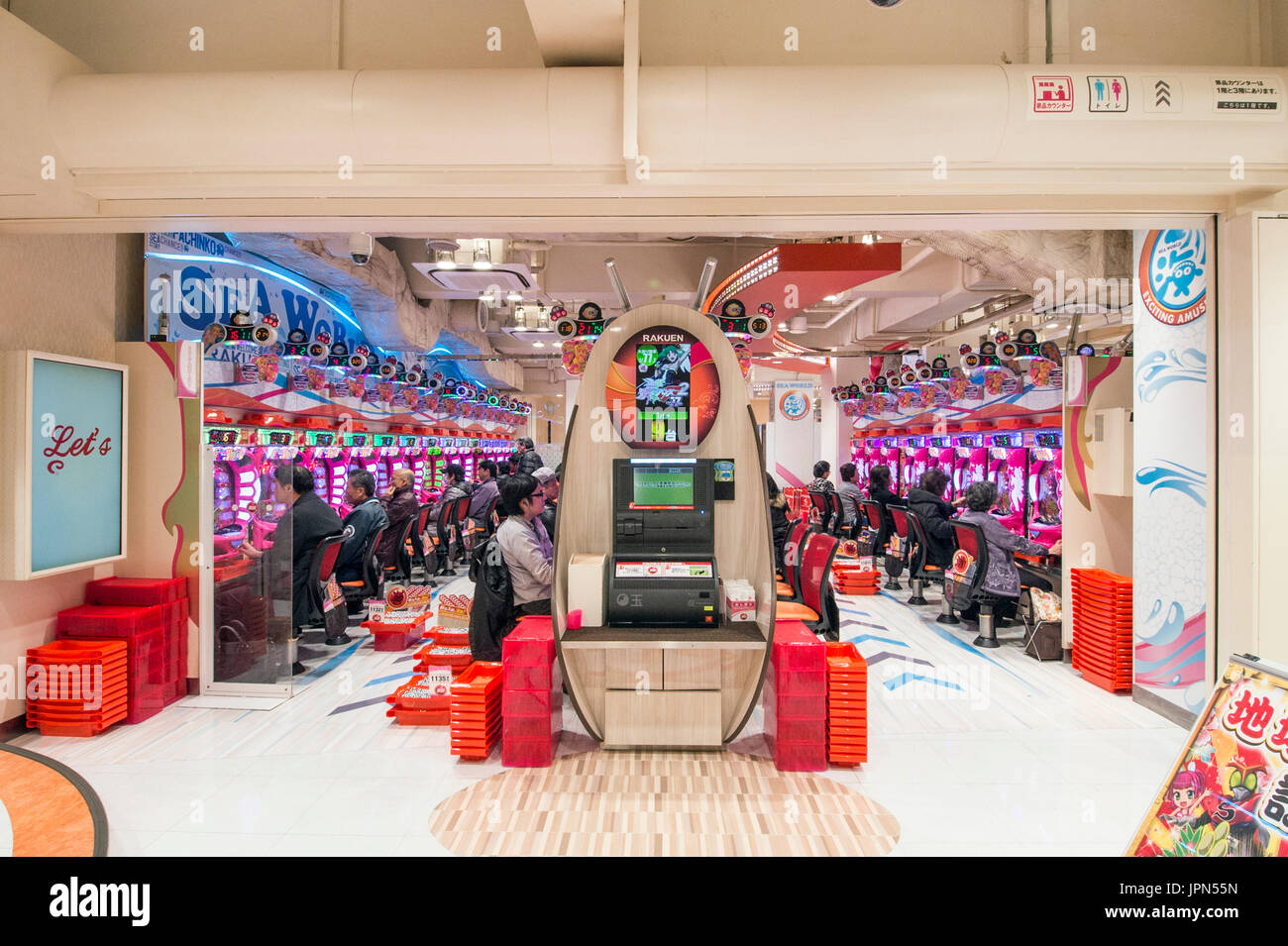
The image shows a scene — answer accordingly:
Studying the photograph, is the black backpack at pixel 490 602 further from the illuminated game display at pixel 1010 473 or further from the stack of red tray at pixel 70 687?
the illuminated game display at pixel 1010 473

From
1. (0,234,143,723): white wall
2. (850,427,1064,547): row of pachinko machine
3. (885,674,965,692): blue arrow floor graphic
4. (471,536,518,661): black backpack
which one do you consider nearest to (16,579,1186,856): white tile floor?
(885,674,965,692): blue arrow floor graphic

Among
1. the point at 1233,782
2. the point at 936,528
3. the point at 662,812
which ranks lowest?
the point at 662,812

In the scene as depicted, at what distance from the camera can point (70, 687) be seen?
3766 millimetres

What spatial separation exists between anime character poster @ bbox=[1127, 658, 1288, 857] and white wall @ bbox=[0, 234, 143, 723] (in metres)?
4.95

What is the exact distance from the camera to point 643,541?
3.65 meters

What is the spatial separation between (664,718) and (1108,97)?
324 cm

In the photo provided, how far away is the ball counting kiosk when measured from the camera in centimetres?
345

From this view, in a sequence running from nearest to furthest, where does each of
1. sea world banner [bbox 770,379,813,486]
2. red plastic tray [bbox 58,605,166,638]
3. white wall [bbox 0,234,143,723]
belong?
white wall [bbox 0,234,143,723]
red plastic tray [bbox 58,605,166,638]
sea world banner [bbox 770,379,813,486]

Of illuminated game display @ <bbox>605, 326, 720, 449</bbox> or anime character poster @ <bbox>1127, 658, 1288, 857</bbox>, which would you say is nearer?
anime character poster @ <bbox>1127, 658, 1288, 857</bbox>

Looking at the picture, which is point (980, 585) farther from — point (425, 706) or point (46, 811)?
point (46, 811)

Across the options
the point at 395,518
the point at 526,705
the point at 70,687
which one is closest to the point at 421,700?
the point at 526,705

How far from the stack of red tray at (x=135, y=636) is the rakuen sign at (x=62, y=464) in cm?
33

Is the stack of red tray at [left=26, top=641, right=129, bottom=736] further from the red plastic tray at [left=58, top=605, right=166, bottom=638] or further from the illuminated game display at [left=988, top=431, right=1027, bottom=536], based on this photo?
the illuminated game display at [left=988, top=431, right=1027, bottom=536]
